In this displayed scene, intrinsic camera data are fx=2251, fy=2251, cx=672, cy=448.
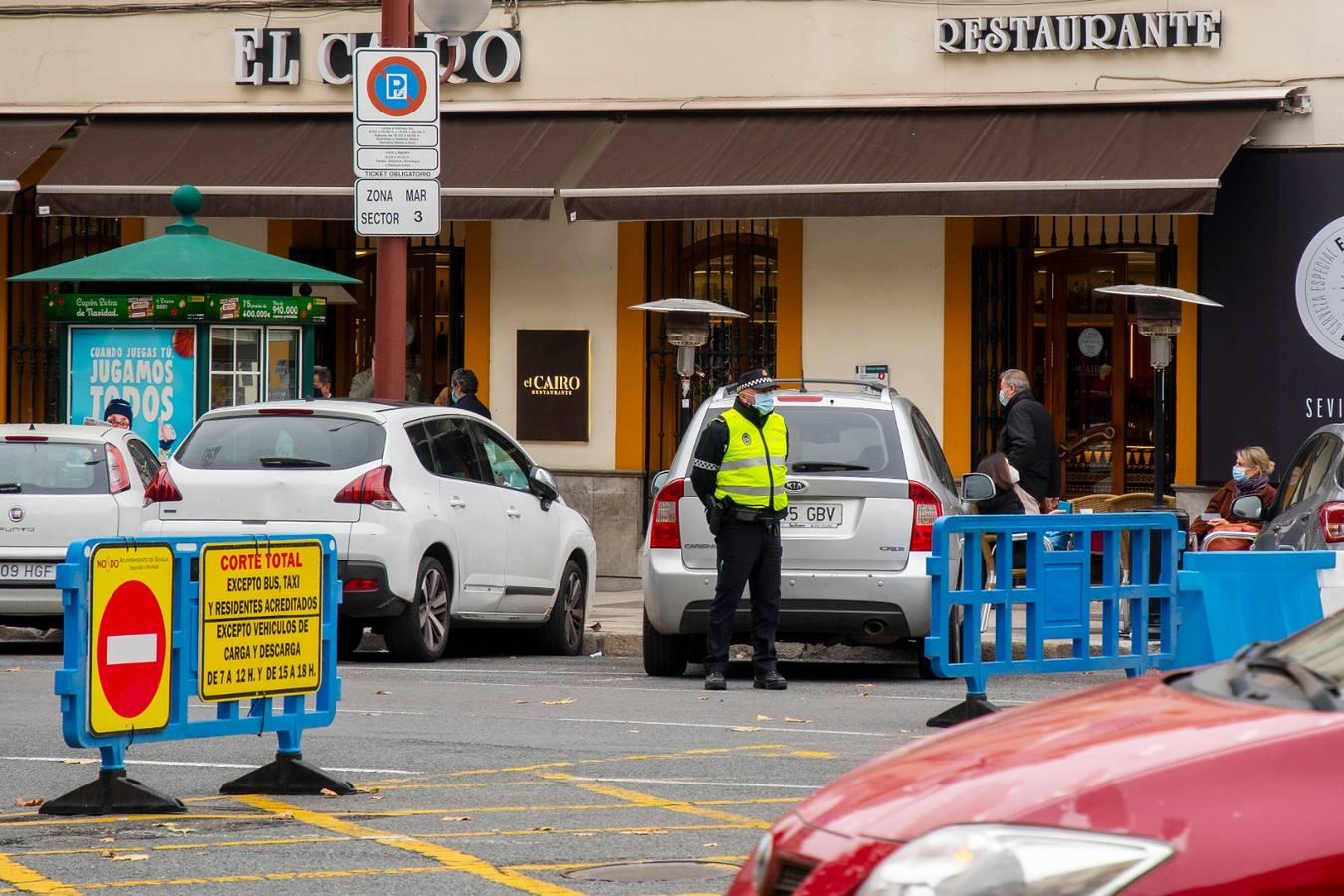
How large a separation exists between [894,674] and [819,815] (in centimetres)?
992

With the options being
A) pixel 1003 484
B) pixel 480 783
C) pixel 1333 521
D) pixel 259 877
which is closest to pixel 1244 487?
pixel 1003 484

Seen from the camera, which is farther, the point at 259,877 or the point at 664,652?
the point at 664,652

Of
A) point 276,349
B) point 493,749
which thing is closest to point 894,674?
point 493,749

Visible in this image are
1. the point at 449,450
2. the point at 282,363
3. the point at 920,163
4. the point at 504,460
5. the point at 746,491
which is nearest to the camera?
the point at 746,491

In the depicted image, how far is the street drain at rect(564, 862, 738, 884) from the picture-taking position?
6.41m

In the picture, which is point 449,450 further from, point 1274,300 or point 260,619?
point 1274,300

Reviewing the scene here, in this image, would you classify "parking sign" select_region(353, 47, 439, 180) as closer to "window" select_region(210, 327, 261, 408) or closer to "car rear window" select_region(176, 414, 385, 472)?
"window" select_region(210, 327, 261, 408)

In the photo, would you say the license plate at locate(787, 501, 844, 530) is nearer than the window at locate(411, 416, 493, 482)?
Yes

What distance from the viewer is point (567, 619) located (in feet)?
49.4

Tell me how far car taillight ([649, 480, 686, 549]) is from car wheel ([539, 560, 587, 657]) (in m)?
2.39

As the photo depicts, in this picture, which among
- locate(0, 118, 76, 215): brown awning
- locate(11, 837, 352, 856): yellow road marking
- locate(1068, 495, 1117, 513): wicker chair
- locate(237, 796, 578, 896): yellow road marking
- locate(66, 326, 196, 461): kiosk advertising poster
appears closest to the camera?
locate(237, 796, 578, 896): yellow road marking

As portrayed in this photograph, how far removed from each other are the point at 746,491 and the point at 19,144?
37.9 feet

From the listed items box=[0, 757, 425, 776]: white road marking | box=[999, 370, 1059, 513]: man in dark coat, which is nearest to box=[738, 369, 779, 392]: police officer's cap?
box=[0, 757, 425, 776]: white road marking


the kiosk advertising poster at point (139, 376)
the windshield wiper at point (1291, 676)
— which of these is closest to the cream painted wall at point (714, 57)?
the kiosk advertising poster at point (139, 376)
